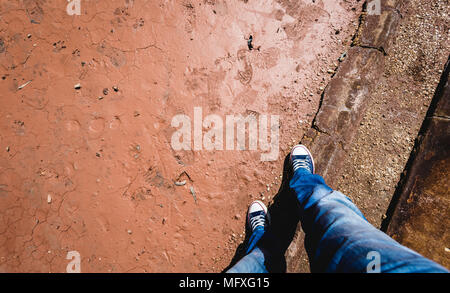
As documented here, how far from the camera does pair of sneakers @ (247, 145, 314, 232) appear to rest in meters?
2.06

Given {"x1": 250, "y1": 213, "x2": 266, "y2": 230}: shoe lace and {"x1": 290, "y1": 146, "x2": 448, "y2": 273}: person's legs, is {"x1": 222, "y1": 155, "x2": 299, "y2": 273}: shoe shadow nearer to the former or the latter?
{"x1": 250, "y1": 213, "x2": 266, "y2": 230}: shoe lace

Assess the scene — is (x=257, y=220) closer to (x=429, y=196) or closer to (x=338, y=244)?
(x=338, y=244)

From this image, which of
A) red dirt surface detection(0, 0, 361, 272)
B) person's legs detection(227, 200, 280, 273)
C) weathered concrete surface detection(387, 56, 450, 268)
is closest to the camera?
person's legs detection(227, 200, 280, 273)

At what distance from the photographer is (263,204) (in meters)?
2.21

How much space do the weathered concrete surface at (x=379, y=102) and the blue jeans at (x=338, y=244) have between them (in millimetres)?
532

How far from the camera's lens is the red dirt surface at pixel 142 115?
2.23 meters

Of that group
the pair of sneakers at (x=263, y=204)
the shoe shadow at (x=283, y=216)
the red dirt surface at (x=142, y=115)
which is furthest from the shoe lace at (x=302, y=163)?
the red dirt surface at (x=142, y=115)

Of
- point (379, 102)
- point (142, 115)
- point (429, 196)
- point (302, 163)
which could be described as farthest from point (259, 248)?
point (379, 102)

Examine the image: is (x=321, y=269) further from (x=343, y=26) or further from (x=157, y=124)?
(x=343, y=26)

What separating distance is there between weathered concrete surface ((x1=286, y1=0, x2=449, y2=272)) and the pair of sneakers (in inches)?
4.3

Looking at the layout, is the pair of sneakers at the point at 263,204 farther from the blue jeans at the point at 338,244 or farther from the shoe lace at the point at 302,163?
the blue jeans at the point at 338,244

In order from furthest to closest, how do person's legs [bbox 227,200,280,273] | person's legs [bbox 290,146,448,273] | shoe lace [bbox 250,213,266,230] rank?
shoe lace [bbox 250,213,266,230], person's legs [bbox 227,200,280,273], person's legs [bbox 290,146,448,273]

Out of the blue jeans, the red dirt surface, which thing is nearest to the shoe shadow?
the red dirt surface
